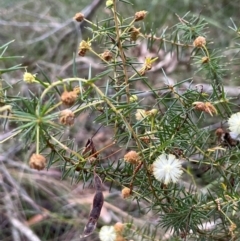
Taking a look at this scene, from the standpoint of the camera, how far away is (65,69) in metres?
1.47

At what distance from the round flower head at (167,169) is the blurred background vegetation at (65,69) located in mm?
296

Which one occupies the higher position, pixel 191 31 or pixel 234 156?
pixel 191 31

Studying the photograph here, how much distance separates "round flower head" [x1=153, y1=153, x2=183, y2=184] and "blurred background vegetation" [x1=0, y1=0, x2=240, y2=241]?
0.30 meters

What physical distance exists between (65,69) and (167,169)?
1075 millimetres

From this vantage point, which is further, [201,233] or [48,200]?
[48,200]

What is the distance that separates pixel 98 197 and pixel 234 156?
194 millimetres

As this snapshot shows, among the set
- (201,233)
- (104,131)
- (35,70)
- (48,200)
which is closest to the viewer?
(201,233)

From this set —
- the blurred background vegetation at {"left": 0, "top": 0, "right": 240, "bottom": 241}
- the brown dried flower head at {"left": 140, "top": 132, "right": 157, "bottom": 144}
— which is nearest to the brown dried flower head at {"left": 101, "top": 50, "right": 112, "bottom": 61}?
the brown dried flower head at {"left": 140, "top": 132, "right": 157, "bottom": 144}

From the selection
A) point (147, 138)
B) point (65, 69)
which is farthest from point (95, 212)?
point (65, 69)

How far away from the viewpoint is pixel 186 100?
498 millimetres

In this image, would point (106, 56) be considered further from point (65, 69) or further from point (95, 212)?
point (65, 69)

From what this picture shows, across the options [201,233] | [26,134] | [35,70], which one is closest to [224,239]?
[201,233]

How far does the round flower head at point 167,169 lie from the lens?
1.44 feet

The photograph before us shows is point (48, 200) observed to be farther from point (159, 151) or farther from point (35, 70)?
point (159, 151)
